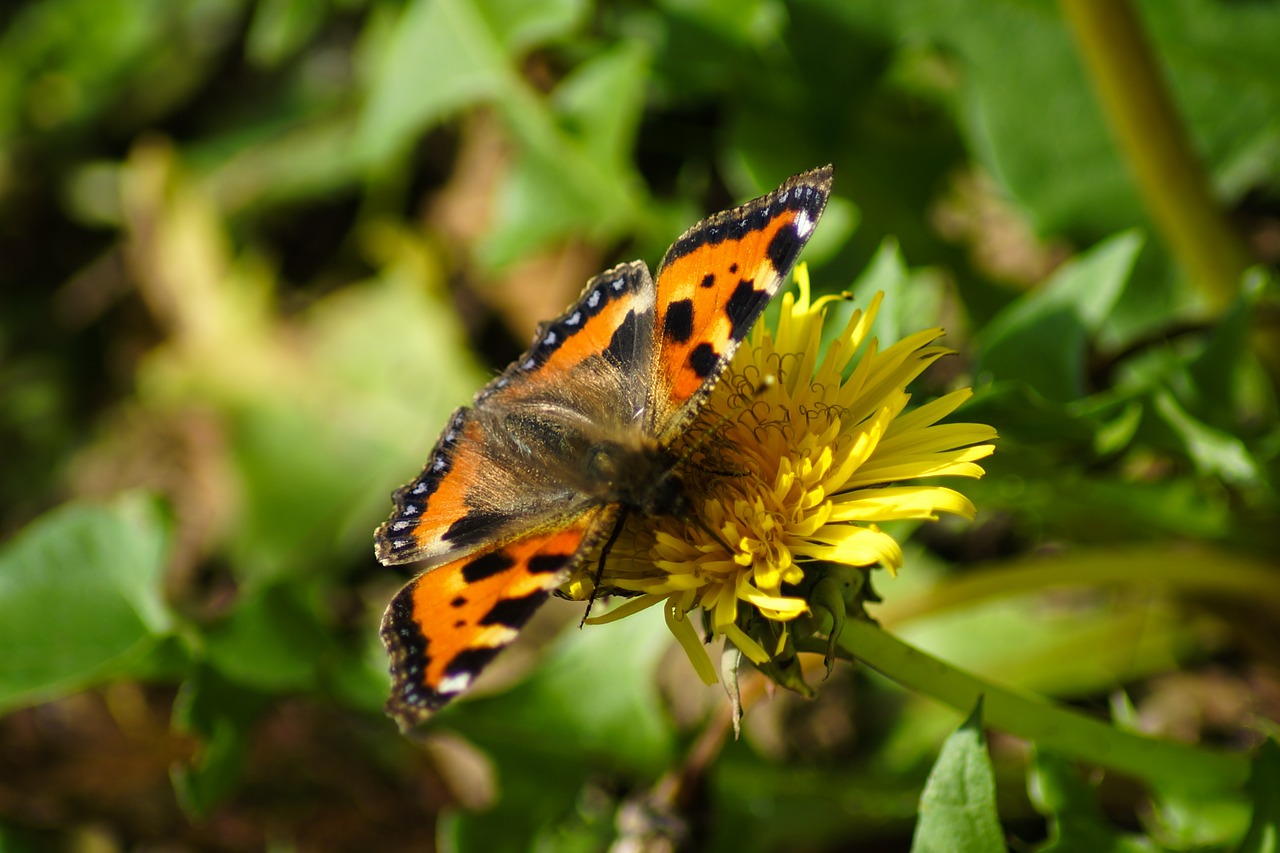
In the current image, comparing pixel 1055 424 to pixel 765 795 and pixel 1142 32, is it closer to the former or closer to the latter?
pixel 1142 32

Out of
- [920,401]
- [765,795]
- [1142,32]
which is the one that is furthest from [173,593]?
[1142,32]

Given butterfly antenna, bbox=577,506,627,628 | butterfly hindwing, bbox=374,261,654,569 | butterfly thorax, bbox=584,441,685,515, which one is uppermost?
butterfly hindwing, bbox=374,261,654,569

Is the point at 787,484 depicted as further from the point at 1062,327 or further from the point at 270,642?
the point at 270,642

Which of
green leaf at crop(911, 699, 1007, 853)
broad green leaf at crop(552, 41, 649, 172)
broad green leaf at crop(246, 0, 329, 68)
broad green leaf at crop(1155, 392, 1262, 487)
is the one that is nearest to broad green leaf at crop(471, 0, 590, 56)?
broad green leaf at crop(552, 41, 649, 172)

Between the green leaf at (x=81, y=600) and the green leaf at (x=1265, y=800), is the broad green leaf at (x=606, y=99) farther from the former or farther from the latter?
the green leaf at (x=1265, y=800)

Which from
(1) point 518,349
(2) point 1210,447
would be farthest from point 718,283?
(1) point 518,349

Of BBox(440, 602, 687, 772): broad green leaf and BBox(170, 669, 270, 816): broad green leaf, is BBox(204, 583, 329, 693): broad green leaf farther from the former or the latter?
BBox(440, 602, 687, 772): broad green leaf
